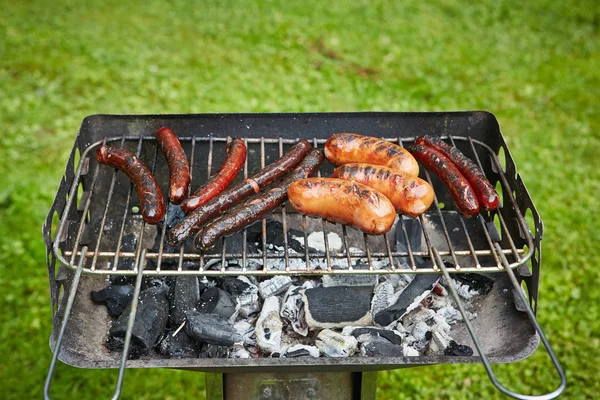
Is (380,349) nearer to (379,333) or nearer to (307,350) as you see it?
(379,333)

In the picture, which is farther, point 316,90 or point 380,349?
point 316,90

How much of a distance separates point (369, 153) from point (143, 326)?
1.60 meters

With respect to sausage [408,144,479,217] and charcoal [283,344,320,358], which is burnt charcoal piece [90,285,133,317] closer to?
charcoal [283,344,320,358]

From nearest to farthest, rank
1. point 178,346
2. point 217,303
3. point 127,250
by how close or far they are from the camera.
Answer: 1. point 178,346
2. point 217,303
3. point 127,250

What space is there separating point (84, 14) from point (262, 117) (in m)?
6.50

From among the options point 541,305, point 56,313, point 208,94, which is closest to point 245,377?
point 56,313

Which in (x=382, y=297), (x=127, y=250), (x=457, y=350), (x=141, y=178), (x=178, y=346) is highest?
(x=141, y=178)

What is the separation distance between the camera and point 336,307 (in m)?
3.16

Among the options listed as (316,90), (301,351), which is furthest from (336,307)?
(316,90)

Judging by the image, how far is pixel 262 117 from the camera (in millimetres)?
3752

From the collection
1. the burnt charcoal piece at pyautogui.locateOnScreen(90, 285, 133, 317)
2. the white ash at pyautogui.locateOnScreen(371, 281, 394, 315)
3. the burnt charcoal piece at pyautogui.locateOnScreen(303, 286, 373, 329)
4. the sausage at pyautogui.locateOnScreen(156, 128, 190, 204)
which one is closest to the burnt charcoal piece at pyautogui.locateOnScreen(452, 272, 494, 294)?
the white ash at pyautogui.locateOnScreen(371, 281, 394, 315)

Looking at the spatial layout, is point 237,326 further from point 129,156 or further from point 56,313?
point 129,156

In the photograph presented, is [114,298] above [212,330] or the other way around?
the other way around

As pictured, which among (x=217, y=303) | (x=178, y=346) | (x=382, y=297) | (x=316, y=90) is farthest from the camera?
(x=316, y=90)
